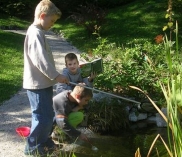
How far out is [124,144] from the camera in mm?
4906

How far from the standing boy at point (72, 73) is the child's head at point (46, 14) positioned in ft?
4.39

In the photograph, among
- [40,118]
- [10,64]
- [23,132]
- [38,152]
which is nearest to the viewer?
[40,118]

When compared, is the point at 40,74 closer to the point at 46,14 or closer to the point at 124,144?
the point at 46,14

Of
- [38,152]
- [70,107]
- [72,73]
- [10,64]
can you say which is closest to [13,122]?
[72,73]

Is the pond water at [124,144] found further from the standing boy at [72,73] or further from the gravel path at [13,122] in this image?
the standing boy at [72,73]

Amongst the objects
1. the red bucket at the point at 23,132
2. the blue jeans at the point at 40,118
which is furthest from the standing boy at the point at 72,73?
the blue jeans at the point at 40,118

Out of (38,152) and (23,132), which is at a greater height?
(23,132)

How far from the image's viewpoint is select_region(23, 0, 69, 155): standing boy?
12.3 ft

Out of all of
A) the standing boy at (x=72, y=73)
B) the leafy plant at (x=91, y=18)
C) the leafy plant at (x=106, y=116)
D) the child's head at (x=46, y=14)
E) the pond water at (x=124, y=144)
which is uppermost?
the leafy plant at (x=91, y=18)

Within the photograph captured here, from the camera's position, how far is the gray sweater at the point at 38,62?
3.75 metres

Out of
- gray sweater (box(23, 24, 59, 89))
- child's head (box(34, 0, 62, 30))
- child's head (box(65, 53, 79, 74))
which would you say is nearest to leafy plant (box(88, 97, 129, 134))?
child's head (box(65, 53, 79, 74))

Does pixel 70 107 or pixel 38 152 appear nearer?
pixel 38 152

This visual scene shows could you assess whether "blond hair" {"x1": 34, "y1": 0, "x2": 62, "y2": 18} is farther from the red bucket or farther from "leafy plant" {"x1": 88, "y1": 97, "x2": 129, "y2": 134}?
"leafy plant" {"x1": 88, "y1": 97, "x2": 129, "y2": 134}

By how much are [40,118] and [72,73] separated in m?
1.38
